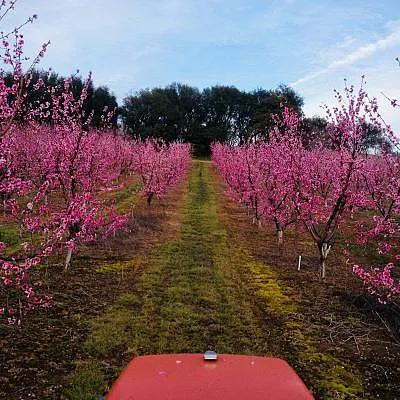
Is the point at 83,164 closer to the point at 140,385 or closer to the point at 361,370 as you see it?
the point at 361,370

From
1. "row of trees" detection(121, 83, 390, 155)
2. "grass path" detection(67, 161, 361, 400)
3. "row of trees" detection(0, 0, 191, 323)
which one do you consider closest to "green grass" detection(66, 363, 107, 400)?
Result: "grass path" detection(67, 161, 361, 400)

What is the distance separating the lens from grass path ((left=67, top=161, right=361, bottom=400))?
6.30 meters

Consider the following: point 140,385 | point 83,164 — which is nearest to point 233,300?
point 83,164

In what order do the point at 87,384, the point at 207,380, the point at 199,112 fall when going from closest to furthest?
the point at 207,380 → the point at 87,384 → the point at 199,112

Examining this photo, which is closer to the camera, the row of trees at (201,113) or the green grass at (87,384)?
the green grass at (87,384)

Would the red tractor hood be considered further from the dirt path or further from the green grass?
the dirt path

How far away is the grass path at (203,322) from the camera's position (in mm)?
6301

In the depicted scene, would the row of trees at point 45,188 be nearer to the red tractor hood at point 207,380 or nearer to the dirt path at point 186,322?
the dirt path at point 186,322

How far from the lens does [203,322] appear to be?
26.6ft

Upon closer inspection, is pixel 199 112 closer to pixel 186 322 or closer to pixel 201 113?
pixel 201 113

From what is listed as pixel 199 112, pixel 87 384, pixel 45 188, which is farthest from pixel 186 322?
pixel 199 112

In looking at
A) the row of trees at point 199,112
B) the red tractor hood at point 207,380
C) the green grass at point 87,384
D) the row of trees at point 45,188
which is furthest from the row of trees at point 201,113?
the red tractor hood at point 207,380

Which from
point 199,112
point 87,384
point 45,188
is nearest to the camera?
point 87,384

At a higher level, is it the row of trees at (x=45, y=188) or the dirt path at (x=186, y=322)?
the row of trees at (x=45, y=188)
